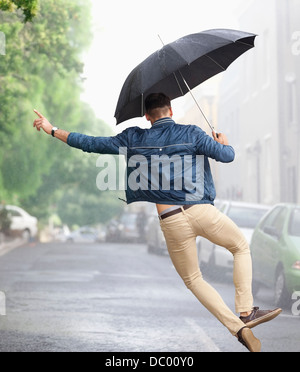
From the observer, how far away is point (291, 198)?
29.7 meters

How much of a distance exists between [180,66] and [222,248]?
10342 mm

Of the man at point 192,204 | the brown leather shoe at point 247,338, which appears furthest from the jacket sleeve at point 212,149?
the brown leather shoe at point 247,338

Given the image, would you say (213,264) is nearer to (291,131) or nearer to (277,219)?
(277,219)

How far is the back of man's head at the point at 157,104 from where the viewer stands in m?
6.03

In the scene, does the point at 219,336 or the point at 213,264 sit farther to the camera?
the point at 213,264

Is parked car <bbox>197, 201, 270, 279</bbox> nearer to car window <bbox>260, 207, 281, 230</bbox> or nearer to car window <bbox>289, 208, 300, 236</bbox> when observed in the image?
car window <bbox>260, 207, 281, 230</bbox>

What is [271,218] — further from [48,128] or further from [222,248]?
[48,128]

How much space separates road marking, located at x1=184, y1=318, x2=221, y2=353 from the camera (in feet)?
29.3

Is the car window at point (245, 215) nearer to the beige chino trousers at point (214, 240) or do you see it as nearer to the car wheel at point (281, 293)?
the car wheel at point (281, 293)

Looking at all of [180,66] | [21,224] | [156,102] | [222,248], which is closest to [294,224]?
[222,248]

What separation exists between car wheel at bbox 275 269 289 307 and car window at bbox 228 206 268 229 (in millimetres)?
5109

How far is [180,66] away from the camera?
20.4 feet

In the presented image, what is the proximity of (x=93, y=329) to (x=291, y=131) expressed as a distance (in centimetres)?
2074

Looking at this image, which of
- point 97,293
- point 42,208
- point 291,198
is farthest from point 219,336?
point 42,208
